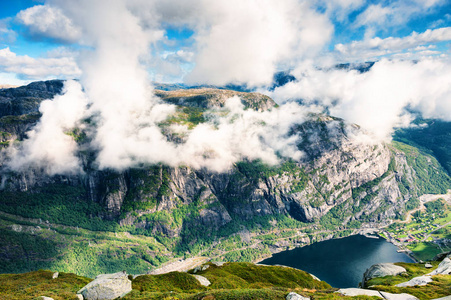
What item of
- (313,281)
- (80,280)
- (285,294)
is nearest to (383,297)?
(285,294)

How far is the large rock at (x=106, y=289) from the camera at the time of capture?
48.8 metres

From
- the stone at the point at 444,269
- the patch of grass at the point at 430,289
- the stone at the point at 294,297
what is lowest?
the stone at the point at 444,269

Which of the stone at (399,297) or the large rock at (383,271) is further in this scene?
the large rock at (383,271)

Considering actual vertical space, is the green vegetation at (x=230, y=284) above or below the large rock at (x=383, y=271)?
above

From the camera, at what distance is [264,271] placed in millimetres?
89438

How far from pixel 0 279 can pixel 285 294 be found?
79.8 m

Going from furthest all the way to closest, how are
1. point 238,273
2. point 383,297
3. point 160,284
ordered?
1. point 238,273
2. point 160,284
3. point 383,297

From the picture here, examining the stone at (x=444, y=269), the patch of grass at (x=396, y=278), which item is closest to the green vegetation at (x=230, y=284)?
the patch of grass at (x=396, y=278)

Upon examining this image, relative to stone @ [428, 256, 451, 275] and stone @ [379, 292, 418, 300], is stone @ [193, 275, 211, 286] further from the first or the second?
stone @ [428, 256, 451, 275]

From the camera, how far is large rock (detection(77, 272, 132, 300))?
160 feet

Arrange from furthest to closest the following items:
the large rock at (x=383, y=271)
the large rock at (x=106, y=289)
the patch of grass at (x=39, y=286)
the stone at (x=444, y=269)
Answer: the large rock at (x=383, y=271)
the stone at (x=444, y=269)
the patch of grass at (x=39, y=286)
the large rock at (x=106, y=289)

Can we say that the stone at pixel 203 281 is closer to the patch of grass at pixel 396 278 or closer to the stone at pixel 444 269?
the patch of grass at pixel 396 278

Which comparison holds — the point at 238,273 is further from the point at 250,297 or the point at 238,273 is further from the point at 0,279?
the point at 0,279

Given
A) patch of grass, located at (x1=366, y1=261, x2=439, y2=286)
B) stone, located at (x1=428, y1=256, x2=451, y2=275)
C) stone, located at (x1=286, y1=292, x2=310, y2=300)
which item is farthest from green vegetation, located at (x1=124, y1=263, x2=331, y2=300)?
stone, located at (x1=428, y1=256, x2=451, y2=275)
